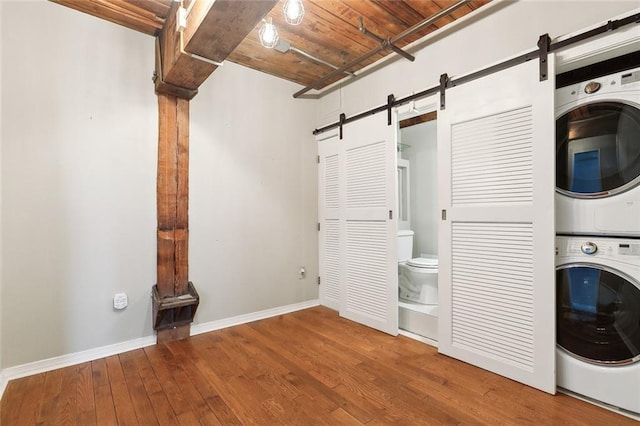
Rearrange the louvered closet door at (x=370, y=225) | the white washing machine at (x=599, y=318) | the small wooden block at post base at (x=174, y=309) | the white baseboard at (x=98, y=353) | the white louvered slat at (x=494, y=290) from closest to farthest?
1. the white washing machine at (x=599, y=318)
2. the white louvered slat at (x=494, y=290)
3. the white baseboard at (x=98, y=353)
4. the small wooden block at post base at (x=174, y=309)
5. the louvered closet door at (x=370, y=225)

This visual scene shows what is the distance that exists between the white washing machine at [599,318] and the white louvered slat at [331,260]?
1932 millimetres

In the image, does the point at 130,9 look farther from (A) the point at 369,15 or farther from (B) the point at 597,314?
(B) the point at 597,314

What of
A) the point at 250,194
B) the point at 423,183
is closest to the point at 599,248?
the point at 423,183

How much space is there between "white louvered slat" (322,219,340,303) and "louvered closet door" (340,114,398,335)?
0.54 ft

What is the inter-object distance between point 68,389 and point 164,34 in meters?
2.55

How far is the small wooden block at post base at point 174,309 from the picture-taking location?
7.66 feet

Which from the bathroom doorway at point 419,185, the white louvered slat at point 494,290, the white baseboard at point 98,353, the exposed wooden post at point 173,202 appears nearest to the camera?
the white louvered slat at point 494,290

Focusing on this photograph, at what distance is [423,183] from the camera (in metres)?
3.94

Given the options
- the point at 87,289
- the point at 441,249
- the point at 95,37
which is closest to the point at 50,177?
the point at 87,289

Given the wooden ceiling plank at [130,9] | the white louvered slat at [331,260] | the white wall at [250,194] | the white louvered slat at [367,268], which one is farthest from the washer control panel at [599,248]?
the wooden ceiling plank at [130,9]

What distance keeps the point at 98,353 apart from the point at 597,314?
3339 millimetres

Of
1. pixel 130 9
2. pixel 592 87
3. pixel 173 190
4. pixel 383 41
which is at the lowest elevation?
pixel 173 190

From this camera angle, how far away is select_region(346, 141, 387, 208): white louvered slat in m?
2.73

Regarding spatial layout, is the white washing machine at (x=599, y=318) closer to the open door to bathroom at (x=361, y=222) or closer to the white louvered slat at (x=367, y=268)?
the open door to bathroom at (x=361, y=222)
